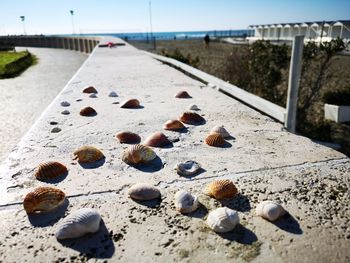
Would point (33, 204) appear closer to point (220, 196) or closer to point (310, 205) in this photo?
point (220, 196)

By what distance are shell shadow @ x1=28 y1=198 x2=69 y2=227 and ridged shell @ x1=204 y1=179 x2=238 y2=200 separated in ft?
3.01

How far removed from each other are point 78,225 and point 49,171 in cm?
79

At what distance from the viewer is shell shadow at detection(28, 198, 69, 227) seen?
1.82 m

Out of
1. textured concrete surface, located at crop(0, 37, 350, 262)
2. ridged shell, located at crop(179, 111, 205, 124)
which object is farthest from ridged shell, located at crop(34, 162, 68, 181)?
ridged shell, located at crop(179, 111, 205, 124)

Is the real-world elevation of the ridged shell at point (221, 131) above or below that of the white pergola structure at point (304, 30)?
below

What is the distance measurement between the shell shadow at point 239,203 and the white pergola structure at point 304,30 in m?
27.4

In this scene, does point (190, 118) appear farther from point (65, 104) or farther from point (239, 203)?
point (65, 104)

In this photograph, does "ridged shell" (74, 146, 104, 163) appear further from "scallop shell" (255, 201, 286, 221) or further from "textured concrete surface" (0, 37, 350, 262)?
"scallop shell" (255, 201, 286, 221)

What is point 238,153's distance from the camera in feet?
8.96

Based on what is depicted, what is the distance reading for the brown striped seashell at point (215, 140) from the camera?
2904mm

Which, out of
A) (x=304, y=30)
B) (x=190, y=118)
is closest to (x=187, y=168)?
(x=190, y=118)

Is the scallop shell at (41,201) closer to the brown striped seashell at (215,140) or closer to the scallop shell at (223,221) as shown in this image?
the scallop shell at (223,221)

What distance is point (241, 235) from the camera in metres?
1.69

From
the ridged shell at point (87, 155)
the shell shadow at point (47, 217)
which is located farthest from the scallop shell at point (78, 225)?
the ridged shell at point (87, 155)
